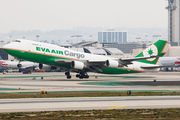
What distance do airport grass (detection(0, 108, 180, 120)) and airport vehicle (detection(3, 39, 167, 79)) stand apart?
43.7m

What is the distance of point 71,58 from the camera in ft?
233

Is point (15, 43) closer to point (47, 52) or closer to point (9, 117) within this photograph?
point (47, 52)

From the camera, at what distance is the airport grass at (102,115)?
21766 millimetres

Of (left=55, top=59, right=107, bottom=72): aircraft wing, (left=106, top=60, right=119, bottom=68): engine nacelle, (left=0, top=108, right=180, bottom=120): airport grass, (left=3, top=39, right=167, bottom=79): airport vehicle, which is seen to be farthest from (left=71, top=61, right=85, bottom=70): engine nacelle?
(left=0, top=108, right=180, bottom=120): airport grass

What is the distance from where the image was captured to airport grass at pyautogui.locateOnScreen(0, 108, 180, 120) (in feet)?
71.4

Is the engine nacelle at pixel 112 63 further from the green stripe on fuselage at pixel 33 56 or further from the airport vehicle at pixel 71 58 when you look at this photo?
the green stripe on fuselage at pixel 33 56

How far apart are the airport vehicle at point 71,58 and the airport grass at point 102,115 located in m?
43.7

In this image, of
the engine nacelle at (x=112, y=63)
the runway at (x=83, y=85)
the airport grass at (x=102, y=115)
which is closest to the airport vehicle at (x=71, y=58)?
the engine nacelle at (x=112, y=63)

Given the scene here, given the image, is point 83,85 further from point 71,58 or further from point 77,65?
point 71,58

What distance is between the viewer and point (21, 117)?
21922mm

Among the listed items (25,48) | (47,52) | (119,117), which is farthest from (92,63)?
(119,117)

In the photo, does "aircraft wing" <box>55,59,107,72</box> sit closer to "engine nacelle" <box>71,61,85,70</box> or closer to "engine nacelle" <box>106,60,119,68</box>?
"engine nacelle" <box>71,61,85,70</box>


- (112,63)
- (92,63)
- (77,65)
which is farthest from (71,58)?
(112,63)

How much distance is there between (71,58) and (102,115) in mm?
48623
